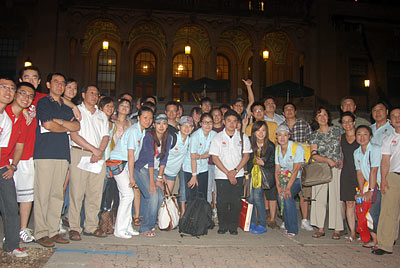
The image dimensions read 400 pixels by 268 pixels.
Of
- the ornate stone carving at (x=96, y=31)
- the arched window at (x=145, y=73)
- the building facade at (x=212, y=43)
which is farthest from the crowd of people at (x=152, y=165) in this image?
the ornate stone carving at (x=96, y=31)

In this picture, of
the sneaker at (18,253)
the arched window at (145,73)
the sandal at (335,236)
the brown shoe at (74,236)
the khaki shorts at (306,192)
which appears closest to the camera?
the sneaker at (18,253)

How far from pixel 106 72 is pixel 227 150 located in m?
19.1

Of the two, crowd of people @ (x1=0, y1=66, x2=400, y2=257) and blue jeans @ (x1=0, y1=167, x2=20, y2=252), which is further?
crowd of people @ (x1=0, y1=66, x2=400, y2=257)

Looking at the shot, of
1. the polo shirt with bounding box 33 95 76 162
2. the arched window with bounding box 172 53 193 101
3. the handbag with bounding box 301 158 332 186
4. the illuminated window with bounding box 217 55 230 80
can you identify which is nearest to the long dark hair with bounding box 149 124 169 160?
the polo shirt with bounding box 33 95 76 162

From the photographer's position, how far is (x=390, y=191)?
5.09 metres

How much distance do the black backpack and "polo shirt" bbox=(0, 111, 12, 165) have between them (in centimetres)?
309

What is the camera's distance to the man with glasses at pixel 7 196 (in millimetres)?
4203

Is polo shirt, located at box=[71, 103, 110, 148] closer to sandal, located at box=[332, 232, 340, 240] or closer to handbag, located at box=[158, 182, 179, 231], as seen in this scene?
handbag, located at box=[158, 182, 179, 231]

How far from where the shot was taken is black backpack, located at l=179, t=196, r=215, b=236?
553cm

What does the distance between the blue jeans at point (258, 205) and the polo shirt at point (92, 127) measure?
309 centimetres

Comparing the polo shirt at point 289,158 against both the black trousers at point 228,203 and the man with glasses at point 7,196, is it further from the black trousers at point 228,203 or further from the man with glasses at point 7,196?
the man with glasses at point 7,196

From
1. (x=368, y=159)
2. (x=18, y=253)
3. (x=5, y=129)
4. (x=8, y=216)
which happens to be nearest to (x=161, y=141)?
(x=5, y=129)

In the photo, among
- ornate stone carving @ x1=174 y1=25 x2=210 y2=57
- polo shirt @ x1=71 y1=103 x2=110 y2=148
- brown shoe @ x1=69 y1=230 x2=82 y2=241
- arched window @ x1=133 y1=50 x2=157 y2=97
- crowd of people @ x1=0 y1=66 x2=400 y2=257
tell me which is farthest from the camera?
arched window @ x1=133 y1=50 x2=157 y2=97

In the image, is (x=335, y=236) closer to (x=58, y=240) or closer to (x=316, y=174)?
(x=316, y=174)
